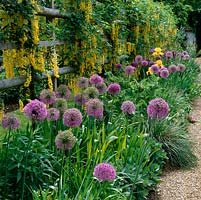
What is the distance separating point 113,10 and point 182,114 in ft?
6.39

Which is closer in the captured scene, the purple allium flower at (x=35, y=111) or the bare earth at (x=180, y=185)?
the purple allium flower at (x=35, y=111)

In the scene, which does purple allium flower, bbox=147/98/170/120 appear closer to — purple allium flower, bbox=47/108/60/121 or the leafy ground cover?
the leafy ground cover

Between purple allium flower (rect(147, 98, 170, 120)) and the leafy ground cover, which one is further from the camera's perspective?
purple allium flower (rect(147, 98, 170, 120))

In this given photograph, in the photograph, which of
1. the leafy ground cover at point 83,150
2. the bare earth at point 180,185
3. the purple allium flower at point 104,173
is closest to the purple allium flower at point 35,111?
the leafy ground cover at point 83,150

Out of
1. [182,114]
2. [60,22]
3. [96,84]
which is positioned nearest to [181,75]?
[182,114]

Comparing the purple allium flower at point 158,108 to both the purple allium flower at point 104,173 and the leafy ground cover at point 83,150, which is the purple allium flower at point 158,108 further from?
the purple allium flower at point 104,173

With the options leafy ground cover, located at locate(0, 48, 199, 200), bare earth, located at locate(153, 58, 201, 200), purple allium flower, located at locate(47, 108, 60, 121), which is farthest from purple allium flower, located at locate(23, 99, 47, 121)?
bare earth, located at locate(153, 58, 201, 200)

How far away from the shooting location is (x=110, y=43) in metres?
6.28

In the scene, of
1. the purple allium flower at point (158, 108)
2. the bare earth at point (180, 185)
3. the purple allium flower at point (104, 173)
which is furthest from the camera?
the bare earth at point (180, 185)

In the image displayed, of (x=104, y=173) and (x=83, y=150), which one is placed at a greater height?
(x=104, y=173)

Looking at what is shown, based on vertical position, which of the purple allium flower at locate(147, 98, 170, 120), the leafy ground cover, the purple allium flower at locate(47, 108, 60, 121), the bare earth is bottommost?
the bare earth

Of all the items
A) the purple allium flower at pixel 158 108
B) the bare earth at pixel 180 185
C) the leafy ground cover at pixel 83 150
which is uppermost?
the purple allium flower at pixel 158 108

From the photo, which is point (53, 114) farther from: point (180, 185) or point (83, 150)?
point (180, 185)

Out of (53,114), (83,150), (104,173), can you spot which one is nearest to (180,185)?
(83,150)
